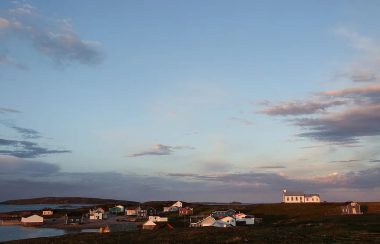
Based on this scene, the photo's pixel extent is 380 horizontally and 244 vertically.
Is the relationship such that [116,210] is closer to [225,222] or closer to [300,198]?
[300,198]

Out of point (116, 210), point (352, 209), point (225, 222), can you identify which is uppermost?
point (352, 209)

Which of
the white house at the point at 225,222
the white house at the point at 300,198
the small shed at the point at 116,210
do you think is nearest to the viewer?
the white house at the point at 225,222

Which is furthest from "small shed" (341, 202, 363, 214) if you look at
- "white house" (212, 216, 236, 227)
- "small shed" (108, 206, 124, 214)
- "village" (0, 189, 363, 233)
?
"small shed" (108, 206, 124, 214)

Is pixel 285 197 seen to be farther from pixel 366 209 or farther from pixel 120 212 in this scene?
pixel 120 212

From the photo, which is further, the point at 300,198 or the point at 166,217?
the point at 300,198

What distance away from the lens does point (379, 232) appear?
50.5 metres

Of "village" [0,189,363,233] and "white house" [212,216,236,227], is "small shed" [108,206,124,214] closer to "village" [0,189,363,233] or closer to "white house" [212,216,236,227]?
"village" [0,189,363,233]

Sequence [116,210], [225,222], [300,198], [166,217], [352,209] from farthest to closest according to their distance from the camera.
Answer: [116,210] < [300,198] < [166,217] < [352,209] < [225,222]

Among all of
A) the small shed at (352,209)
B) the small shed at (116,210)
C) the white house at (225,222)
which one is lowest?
the white house at (225,222)

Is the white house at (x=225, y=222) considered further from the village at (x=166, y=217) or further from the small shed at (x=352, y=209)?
the small shed at (x=352, y=209)

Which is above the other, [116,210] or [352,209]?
[352,209]

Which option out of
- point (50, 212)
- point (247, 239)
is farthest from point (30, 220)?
point (247, 239)

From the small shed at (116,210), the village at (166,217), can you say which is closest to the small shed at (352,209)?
the village at (166,217)

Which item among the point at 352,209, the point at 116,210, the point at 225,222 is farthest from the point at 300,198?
the point at 116,210
